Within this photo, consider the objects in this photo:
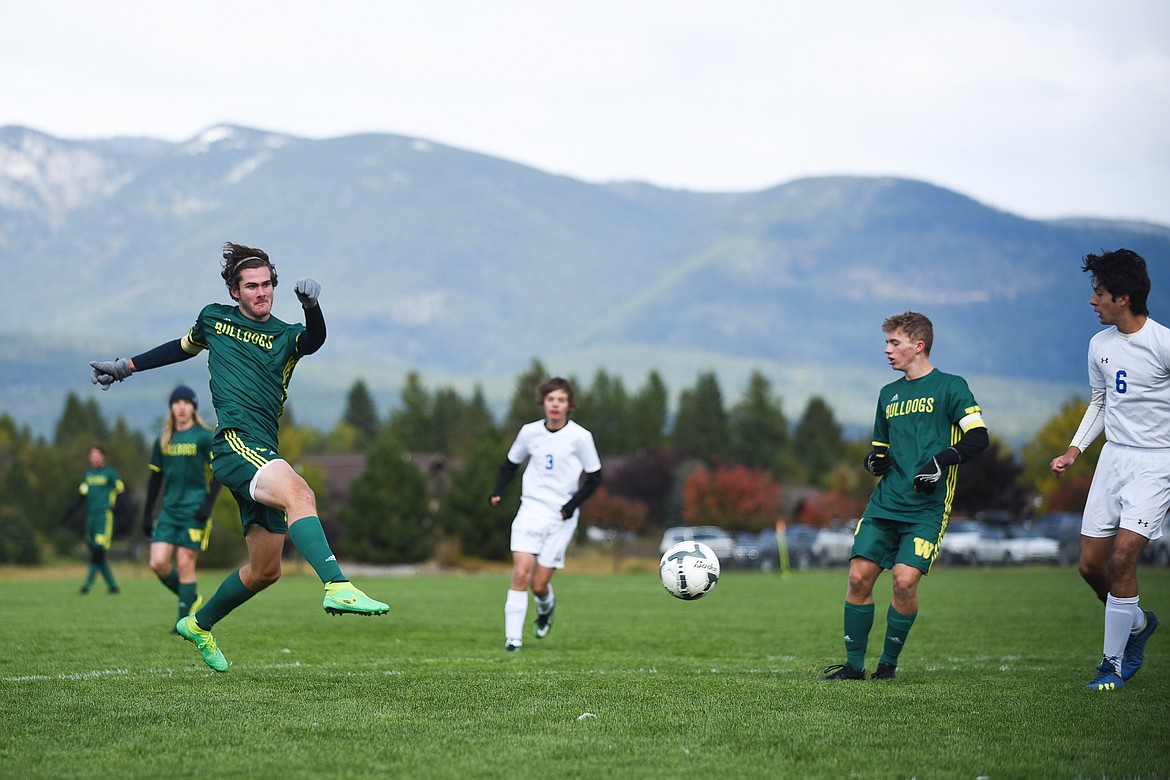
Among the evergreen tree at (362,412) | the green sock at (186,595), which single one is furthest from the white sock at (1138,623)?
the evergreen tree at (362,412)

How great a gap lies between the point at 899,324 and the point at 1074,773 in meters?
4.01

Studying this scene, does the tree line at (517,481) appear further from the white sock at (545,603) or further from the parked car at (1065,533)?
the parked car at (1065,533)

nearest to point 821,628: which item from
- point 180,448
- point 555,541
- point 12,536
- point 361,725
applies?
point 555,541

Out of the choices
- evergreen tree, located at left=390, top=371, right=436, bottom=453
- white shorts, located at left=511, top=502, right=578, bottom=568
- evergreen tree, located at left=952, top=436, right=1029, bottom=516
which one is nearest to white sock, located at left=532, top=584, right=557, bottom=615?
white shorts, located at left=511, top=502, right=578, bottom=568

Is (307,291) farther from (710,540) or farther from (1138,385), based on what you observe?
(710,540)

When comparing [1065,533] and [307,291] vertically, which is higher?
[307,291]

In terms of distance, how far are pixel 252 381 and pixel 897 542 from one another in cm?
457

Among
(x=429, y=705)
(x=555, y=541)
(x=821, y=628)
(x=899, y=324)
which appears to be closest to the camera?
(x=429, y=705)

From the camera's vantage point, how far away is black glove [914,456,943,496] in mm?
8070

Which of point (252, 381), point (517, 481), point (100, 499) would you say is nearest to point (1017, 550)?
point (517, 481)

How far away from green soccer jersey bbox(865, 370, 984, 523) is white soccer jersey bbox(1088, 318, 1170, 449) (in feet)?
3.10

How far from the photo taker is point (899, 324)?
8.77 meters

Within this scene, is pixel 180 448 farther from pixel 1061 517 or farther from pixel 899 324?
pixel 1061 517

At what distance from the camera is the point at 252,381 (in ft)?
24.7
